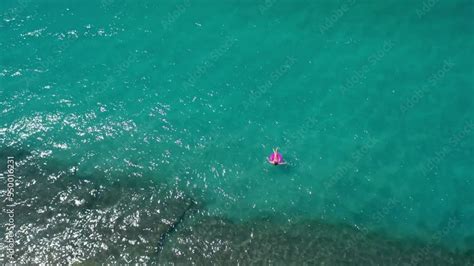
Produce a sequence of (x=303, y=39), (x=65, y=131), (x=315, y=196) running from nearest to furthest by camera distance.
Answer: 1. (x=315, y=196)
2. (x=65, y=131)
3. (x=303, y=39)

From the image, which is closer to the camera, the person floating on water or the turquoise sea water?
the turquoise sea water

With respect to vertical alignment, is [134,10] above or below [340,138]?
above

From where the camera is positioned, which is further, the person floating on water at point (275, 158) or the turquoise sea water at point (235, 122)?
the person floating on water at point (275, 158)

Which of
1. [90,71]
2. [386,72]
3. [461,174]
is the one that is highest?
[90,71]

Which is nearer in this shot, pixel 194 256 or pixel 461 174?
pixel 194 256

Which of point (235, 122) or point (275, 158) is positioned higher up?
point (235, 122)

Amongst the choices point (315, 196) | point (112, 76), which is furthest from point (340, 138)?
point (112, 76)

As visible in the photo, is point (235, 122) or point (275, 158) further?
point (235, 122)

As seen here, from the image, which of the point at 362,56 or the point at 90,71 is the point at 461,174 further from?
the point at 90,71
